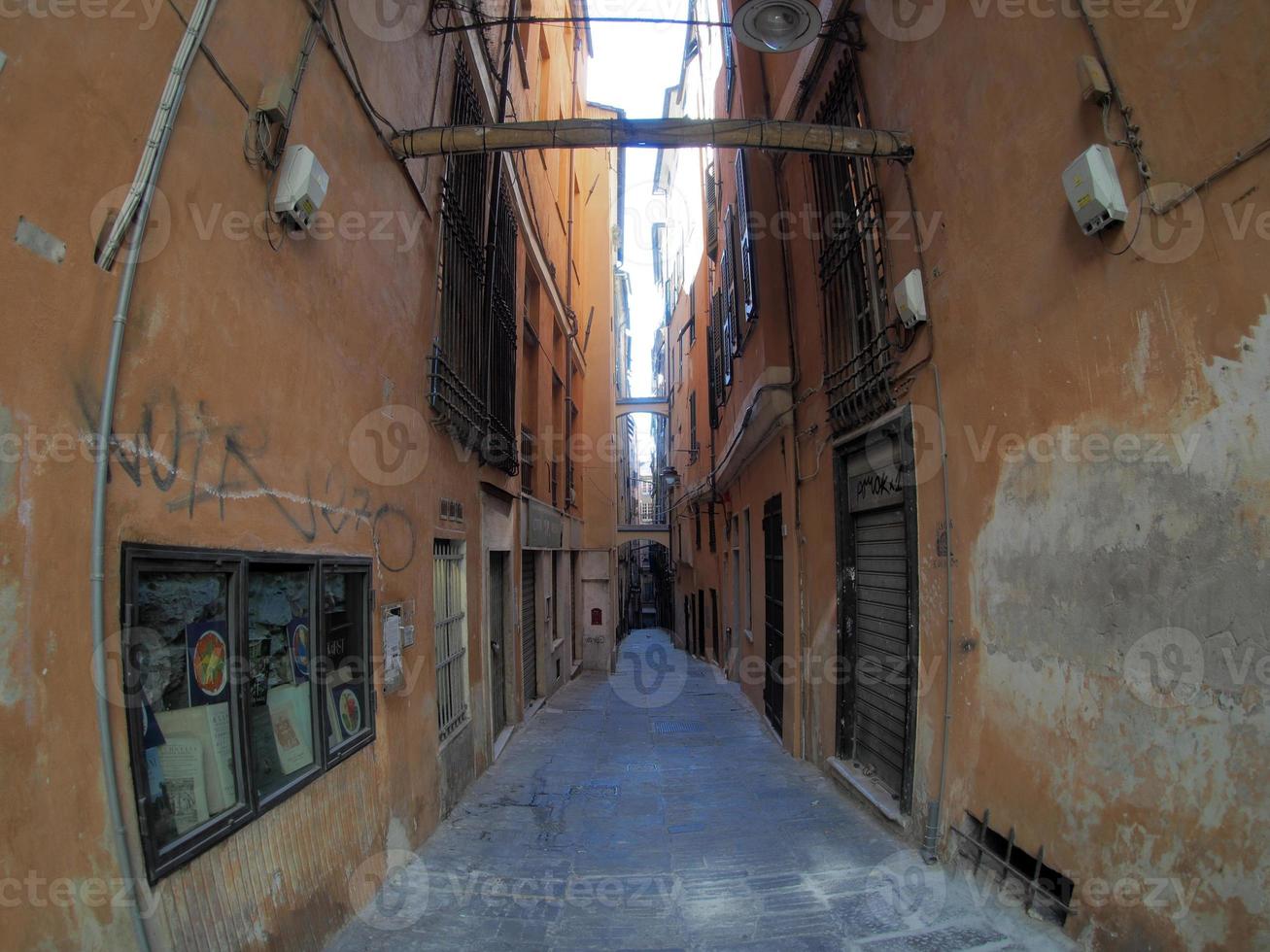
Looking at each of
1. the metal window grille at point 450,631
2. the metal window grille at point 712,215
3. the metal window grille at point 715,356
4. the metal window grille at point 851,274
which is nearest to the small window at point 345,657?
the metal window grille at point 450,631

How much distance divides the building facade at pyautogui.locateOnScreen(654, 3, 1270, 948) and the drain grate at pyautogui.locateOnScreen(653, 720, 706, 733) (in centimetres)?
266

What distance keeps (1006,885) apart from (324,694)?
146 inches

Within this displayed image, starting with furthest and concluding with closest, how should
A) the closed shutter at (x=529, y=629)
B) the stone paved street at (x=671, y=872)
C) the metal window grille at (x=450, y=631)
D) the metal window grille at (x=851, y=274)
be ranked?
the closed shutter at (x=529, y=629), the metal window grille at (x=450, y=631), the metal window grille at (x=851, y=274), the stone paved street at (x=671, y=872)

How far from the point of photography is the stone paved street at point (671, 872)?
3852mm

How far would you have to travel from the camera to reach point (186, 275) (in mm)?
2627

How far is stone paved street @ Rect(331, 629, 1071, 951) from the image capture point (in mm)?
3852

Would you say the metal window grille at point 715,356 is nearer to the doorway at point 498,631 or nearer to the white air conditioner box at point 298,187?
the doorway at point 498,631

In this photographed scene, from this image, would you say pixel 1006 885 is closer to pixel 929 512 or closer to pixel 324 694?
pixel 929 512

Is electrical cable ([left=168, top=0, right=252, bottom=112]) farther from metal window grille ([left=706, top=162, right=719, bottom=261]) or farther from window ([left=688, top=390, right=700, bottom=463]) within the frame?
window ([left=688, top=390, right=700, bottom=463])

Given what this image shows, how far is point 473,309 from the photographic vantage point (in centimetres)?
736

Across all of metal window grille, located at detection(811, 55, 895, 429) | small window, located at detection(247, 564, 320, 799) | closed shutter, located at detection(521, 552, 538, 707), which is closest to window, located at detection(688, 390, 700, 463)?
closed shutter, located at detection(521, 552, 538, 707)

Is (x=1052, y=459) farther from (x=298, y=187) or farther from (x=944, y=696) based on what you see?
(x=298, y=187)

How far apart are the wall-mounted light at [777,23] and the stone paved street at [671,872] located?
5.11 meters

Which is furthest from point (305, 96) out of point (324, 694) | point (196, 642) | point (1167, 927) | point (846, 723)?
point (846, 723)
